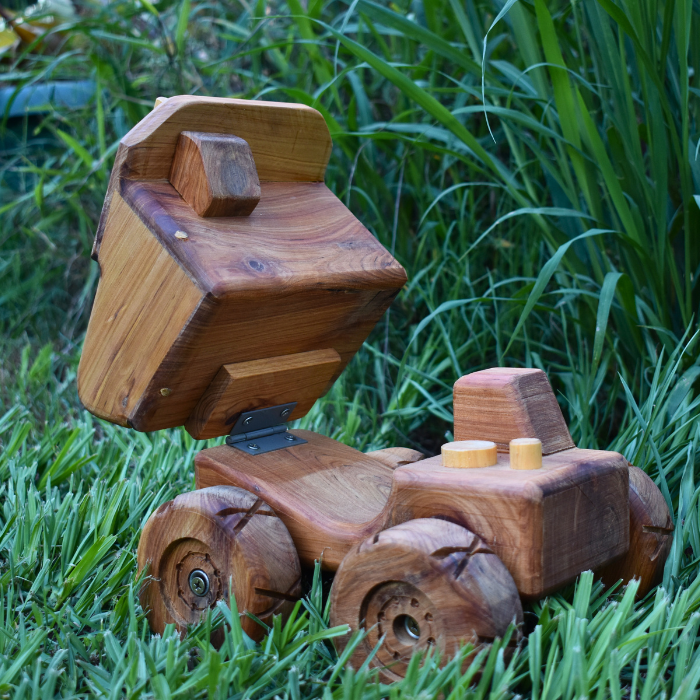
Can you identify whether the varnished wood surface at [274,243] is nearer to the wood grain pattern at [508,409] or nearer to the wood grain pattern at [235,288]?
the wood grain pattern at [235,288]

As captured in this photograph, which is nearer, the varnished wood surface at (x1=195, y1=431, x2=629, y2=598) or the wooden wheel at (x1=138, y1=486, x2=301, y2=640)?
the varnished wood surface at (x1=195, y1=431, x2=629, y2=598)

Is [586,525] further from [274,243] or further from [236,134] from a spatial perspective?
[236,134]

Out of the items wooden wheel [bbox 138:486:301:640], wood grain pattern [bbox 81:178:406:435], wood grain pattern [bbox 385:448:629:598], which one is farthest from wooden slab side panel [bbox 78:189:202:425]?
wood grain pattern [bbox 385:448:629:598]

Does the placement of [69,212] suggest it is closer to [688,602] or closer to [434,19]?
[434,19]

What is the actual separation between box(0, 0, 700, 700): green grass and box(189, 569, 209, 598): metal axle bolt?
6cm

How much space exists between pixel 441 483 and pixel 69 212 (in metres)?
1.89

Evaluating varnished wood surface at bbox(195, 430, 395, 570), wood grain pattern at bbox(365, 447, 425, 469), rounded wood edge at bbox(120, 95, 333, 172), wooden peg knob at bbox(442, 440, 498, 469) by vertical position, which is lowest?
wood grain pattern at bbox(365, 447, 425, 469)

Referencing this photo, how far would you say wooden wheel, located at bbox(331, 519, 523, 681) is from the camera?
0.79m

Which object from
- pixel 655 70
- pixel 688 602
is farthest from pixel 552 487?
pixel 655 70

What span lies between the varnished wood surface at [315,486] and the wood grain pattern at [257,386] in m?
0.05

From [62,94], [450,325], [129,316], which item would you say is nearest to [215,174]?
[129,316]

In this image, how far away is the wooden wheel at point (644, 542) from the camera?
97cm

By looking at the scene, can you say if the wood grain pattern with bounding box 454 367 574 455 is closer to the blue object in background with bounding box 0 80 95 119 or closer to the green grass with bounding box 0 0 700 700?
the green grass with bounding box 0 0 700 700

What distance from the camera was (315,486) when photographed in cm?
105
